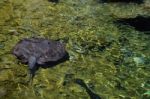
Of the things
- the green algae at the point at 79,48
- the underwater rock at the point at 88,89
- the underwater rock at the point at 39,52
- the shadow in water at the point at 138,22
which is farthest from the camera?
the shadow in water at the point at 138,22

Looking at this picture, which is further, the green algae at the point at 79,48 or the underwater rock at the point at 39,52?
the underwater rock at the point at 39,52

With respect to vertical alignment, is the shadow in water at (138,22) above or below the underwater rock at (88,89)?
above

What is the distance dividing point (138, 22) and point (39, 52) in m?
2.87

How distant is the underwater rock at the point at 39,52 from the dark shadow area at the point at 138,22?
202 cm

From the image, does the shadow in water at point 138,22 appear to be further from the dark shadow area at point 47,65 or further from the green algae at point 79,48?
the dark shadow area at point 47,65

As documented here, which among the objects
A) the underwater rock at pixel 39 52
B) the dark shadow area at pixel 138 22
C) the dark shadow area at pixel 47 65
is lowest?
the dark shadow area at pixel 47 65

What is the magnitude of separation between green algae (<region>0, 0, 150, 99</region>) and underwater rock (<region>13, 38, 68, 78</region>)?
0.41 feet

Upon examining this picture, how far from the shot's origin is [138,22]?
796 cm

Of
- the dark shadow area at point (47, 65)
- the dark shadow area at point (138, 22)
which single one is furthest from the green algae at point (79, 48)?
the dark shadow area at point (138, 22)

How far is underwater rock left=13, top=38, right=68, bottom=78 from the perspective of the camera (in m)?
6.10

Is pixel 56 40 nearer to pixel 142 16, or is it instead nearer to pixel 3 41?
pixel 3 41

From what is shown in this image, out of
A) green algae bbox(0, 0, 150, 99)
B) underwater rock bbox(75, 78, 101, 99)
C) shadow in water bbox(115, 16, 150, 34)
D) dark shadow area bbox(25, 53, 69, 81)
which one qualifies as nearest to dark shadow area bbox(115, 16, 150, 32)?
shadow in water bbox(115, 16, 150, 34)

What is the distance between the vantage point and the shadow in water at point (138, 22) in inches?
305

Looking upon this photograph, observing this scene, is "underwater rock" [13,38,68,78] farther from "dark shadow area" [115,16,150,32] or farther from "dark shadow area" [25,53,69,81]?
"dark shadow area" [115,16,150,32]
